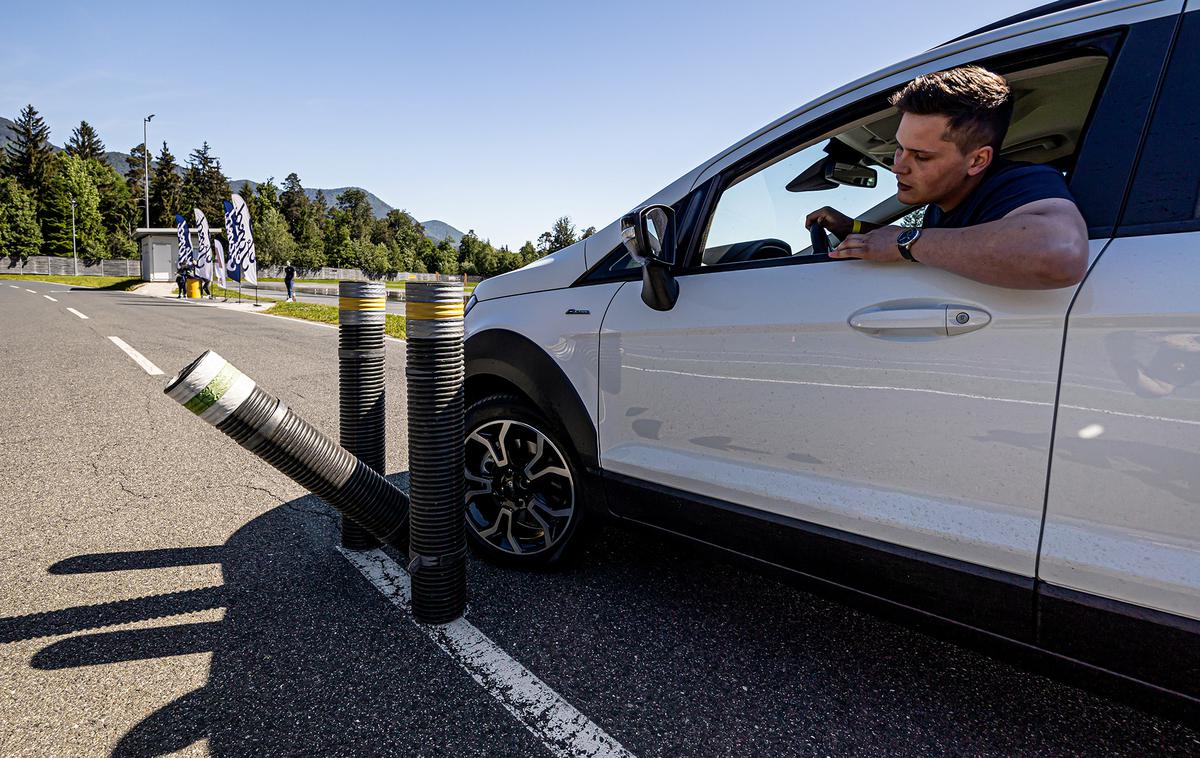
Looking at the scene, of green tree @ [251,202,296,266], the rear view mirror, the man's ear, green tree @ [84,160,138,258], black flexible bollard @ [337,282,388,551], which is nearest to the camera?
the man's ear

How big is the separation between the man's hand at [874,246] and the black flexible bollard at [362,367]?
70.8 inches

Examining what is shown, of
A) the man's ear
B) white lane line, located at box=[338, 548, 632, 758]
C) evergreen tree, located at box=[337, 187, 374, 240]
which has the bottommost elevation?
white lane line, located at box=[338, 548, 632, 758]

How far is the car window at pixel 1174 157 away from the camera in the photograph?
1.32 m

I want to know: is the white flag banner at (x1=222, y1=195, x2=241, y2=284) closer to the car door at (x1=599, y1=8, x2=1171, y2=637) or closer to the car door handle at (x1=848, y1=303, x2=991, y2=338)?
the car door at (x1=599, y1=8, x2=1171, y2=637)

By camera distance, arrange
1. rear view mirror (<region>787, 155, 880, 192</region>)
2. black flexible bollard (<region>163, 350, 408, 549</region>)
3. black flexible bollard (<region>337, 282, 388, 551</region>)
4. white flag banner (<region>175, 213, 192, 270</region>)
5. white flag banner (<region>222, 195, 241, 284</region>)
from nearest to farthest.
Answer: black flexible bollard (<region>163, 350, 408, 549</region>), rear view mirror (<region>787, 155, 880, 192</region>), black flexible bollard (<region>337, 282, 388, 551</region>), white flag banner (<region>222, 195, 241, 284</region>), white flag banner (<region>175, 213, 192, 270</region>)

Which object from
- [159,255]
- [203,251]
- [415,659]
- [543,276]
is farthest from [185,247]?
[415,659]

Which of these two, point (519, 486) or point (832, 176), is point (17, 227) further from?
point (832, 176)

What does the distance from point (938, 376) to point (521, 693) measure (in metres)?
1.46

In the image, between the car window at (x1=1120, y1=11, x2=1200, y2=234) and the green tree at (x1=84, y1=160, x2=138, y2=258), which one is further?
the green tree at (x1=84, y1=160, x2=138, y2=258)

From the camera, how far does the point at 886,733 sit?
1.78 meters

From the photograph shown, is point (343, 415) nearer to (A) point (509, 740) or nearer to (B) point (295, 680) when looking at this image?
(B) point (295, 680)

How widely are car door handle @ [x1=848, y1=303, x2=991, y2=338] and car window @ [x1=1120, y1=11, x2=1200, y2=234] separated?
332mm

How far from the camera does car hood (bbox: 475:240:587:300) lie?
251cm

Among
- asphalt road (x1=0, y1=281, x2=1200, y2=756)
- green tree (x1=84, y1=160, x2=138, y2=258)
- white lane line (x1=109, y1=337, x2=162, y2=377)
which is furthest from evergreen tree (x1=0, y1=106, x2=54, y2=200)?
asphalt road (x1=0, y1=281, x2=1200, y2=756)
